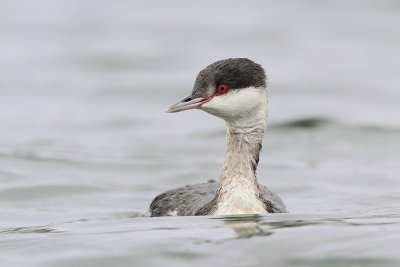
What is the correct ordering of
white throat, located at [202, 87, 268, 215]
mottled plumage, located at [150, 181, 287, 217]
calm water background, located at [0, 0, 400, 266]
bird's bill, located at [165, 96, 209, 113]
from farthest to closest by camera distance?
1. mottled plumage, located at [150, 181, 287, 217]
2. white throat, located at [202, 87, 268, 215]
3. bird's bill, located at [165, 96, 209, 113]
4. calm water background, located at [0, 0, 400, 266]

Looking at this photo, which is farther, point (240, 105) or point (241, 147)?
point (241, 147)

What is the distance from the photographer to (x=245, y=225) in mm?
9836

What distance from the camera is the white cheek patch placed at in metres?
10.6

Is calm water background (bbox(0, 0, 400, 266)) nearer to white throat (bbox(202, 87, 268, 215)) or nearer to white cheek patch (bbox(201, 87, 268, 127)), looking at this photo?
white throat (bbox(202, 87, 268, 215))

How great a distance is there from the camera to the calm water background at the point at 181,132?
29.8ft

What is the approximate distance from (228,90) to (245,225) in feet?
5.11

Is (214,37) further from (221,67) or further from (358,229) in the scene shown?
(358,229)

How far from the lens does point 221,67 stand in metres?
10.7

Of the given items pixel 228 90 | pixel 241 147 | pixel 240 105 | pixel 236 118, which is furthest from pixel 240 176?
pixel 228 90

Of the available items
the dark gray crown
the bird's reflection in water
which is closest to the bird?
the dark gray crown

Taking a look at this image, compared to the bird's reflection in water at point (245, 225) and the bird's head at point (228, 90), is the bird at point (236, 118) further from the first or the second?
the bird's reflection in water at point (245, 225)

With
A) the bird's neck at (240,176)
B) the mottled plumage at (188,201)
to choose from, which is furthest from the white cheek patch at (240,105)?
the mottled plumage at (188,201)

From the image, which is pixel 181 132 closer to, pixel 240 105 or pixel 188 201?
pixel 188 201

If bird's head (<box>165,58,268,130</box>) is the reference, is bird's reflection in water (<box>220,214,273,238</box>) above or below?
below
